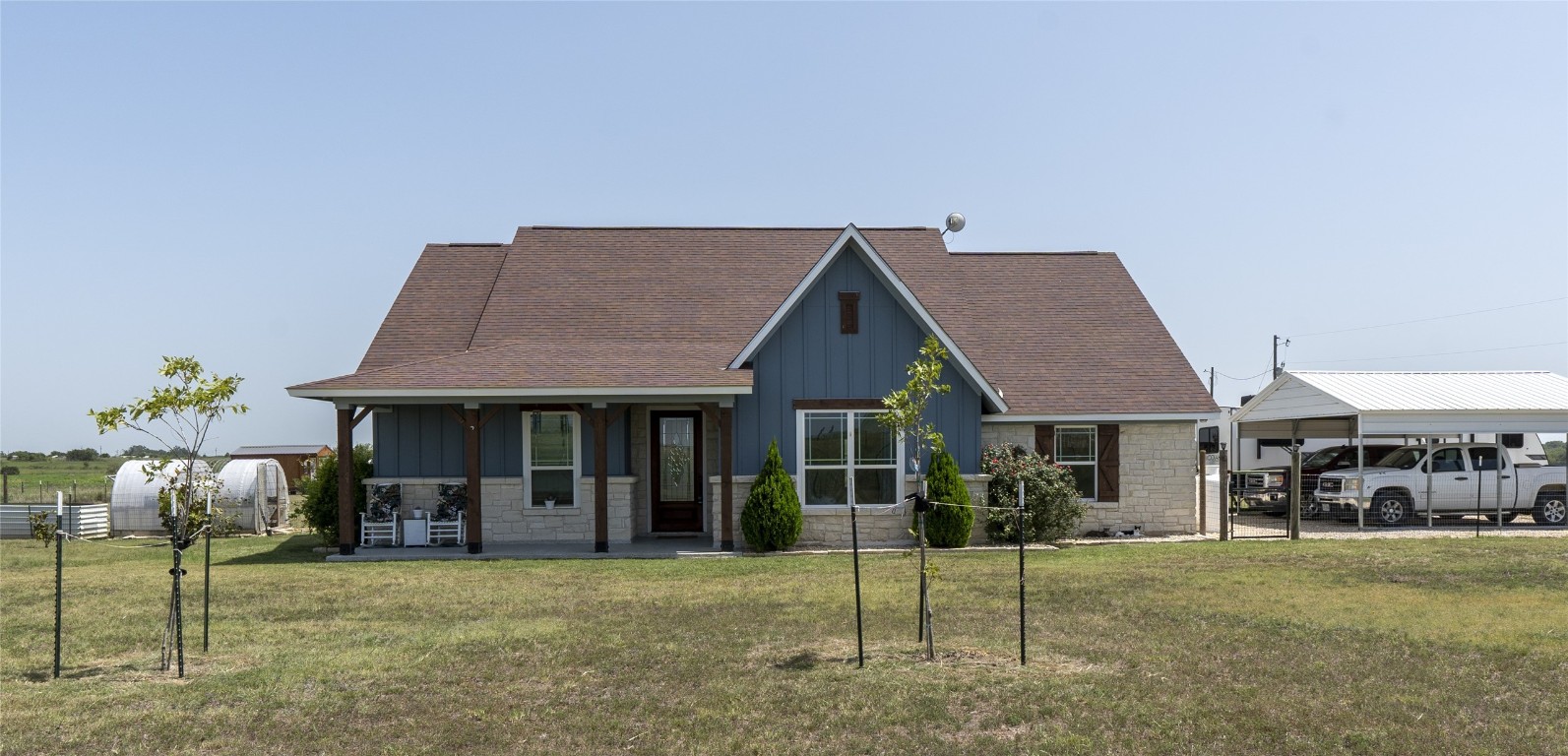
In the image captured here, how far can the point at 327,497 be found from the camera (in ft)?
63.7

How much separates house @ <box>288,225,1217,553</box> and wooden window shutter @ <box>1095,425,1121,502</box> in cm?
4

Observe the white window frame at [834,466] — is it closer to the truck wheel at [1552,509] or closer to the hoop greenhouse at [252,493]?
the hoop greenhouse at [252,493]

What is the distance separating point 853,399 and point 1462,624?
914 cm

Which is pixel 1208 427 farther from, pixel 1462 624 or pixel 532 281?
pixel 1462 624

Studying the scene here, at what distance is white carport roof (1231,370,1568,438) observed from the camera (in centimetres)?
2092

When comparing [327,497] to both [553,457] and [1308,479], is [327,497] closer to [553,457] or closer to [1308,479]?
[553,457]

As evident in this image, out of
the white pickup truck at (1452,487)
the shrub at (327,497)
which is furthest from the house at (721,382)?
the white pickup truck at (1452,487)

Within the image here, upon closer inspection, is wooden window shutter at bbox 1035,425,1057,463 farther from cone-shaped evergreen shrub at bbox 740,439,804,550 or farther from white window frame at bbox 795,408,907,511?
cone-shaped evergreen shrub at bbox 740,439,804,550

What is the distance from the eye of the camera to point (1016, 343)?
21.9 meters

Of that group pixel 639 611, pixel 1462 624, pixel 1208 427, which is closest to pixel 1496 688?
pixel 1462 624

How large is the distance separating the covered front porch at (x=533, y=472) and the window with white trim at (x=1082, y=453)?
19.6ft

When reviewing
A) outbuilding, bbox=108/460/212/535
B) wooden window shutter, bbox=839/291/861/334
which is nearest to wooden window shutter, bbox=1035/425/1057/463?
wooden window shutter, bbox=839/291/861/334

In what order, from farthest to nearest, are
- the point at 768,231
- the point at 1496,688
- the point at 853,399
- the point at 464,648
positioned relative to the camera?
the point at 768,231 → the point at 853,399 → the point at 464,648 → the point at 1496,688

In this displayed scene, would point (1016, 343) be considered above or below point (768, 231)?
below
